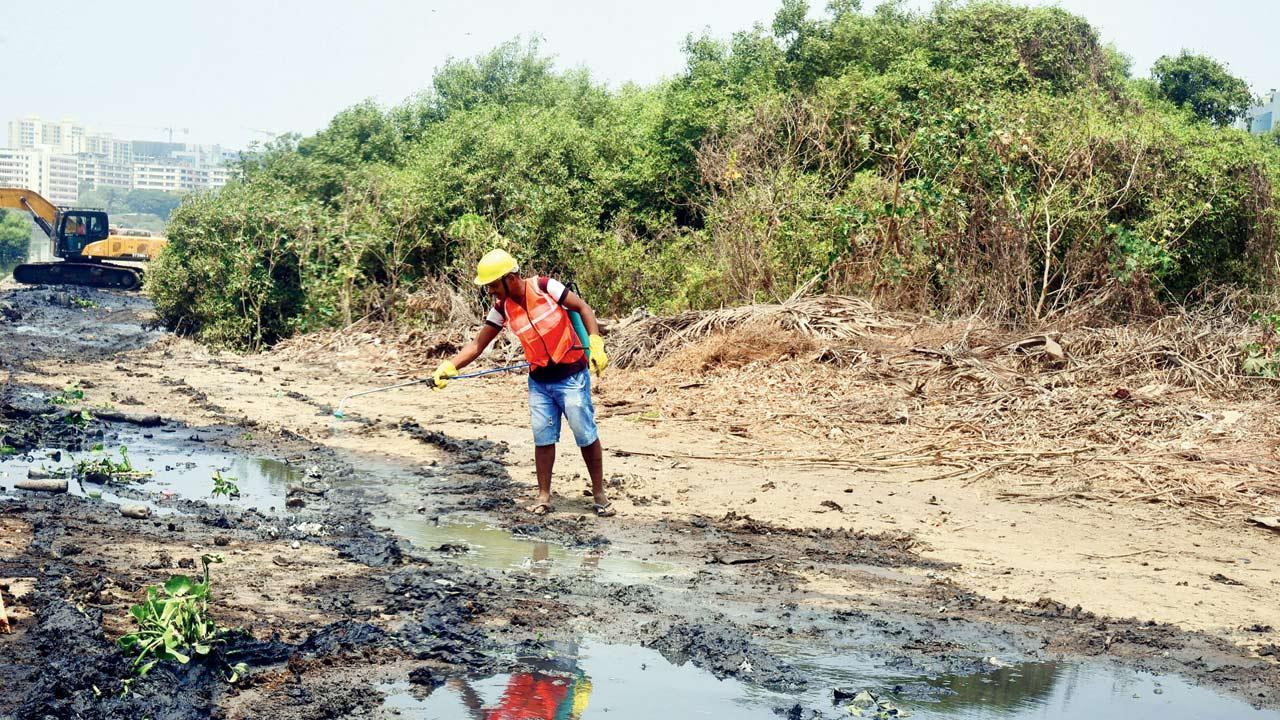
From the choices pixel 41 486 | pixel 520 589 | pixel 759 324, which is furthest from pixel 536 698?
pixel 759 324

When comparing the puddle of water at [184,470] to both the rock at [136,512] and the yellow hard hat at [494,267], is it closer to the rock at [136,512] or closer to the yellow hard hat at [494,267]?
the rock at [136,512]

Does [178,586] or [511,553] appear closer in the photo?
[178,586]

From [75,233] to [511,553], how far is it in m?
33.0

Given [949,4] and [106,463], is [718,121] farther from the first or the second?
[106,463]

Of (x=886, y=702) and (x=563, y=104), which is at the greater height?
(x=563, y=104)

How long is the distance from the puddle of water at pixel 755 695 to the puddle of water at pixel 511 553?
56.1 inches

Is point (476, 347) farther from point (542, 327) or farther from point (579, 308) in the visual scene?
point (579, 308)

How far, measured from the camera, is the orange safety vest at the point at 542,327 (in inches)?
314

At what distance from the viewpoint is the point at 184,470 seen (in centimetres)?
977

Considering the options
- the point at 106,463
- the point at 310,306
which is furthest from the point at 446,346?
the point at 106,463

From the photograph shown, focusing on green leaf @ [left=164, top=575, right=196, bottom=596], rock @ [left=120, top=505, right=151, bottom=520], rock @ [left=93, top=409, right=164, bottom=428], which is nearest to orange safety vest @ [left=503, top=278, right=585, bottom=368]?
rock @ [left=120, top=505, right=151, bottom=520]

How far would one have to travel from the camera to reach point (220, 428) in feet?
39.2

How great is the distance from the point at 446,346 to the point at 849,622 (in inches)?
457

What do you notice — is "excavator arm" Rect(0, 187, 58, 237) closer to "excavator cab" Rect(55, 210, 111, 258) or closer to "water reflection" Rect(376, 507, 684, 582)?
"excavator cab" Rect(55, 210, 111, 258)
